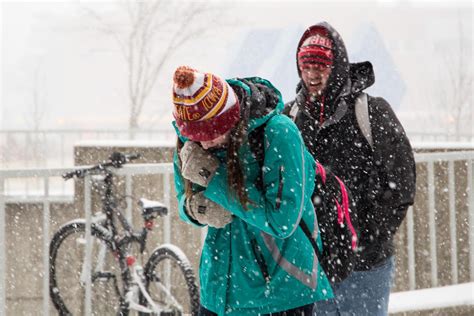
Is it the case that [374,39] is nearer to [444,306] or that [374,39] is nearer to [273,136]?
[444,306]

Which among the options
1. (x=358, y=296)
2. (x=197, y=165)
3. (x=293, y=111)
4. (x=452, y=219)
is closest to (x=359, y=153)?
(x=293, y=111)

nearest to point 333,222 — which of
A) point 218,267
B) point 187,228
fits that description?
point 218,267

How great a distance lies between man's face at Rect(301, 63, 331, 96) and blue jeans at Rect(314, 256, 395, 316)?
32.3 inches

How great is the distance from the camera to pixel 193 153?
8.74 feet

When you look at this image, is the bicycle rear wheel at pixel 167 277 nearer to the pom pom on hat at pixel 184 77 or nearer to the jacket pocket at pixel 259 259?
the jacket pocket at pixel 259 259

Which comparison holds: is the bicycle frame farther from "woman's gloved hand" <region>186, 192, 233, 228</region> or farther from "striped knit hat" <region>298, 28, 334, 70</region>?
"woman's gloved hand" <region>186, 192, 233, 228</region>

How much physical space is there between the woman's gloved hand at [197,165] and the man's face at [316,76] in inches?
41.6

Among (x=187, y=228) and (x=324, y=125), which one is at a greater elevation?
(x=324, y=125)

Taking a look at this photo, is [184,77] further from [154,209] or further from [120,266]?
[120,266]

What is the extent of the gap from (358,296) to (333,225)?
607 millimetres

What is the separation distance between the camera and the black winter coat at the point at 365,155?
3506 mm

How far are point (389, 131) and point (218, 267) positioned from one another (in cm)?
114

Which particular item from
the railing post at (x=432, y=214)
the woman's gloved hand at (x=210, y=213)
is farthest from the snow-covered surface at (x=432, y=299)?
the woman's gloved hand at (x=210, y=213)

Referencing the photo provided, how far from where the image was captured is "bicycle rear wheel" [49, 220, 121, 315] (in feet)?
20.0
